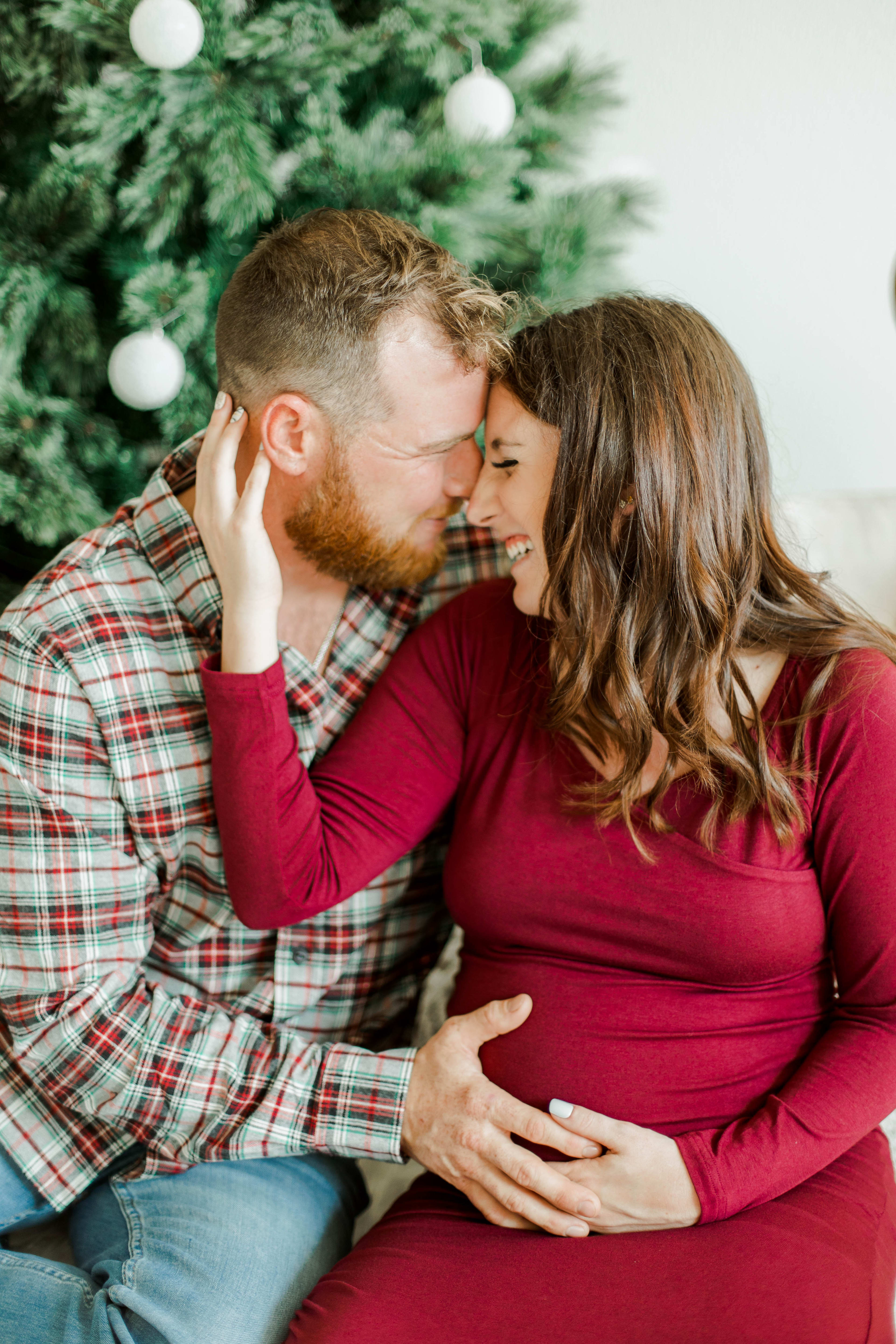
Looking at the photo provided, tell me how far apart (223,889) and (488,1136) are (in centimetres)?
43

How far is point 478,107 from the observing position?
4.02 feet

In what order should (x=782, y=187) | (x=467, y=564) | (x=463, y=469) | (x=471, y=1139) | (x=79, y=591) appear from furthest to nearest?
1. (x=782, y=187)
2. (x=467, y=564)
3. (x=463, y=469)
4. (x=79, y=591)
5. (x=471, y=1139)

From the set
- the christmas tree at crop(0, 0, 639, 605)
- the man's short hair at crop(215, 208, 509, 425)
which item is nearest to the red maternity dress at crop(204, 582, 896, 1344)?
the man's short hair at crop(215, 208, 509, 425)

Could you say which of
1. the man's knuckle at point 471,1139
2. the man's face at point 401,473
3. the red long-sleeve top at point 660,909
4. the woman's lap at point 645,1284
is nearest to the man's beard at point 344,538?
the man's face at point 401,473

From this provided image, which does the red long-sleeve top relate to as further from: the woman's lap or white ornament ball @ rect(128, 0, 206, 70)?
white ornament ball @ rect(128, 0, 206, 70)

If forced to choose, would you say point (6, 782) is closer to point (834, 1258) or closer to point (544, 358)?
point (544, 358)

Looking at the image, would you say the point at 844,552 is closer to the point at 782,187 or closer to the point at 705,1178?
the point at 782,187

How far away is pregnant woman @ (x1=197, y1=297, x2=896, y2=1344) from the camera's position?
0.91 m

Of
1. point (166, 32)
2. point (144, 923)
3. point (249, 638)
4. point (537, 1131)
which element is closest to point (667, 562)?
point (249, 638)

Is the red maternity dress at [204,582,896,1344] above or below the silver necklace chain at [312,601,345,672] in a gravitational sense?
below

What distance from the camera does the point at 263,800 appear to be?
1033 millimetres

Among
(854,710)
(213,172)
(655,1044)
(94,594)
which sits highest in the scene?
(213,172)

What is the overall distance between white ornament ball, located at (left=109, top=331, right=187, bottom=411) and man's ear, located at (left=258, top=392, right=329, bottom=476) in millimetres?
246

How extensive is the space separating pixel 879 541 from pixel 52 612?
1.10m
